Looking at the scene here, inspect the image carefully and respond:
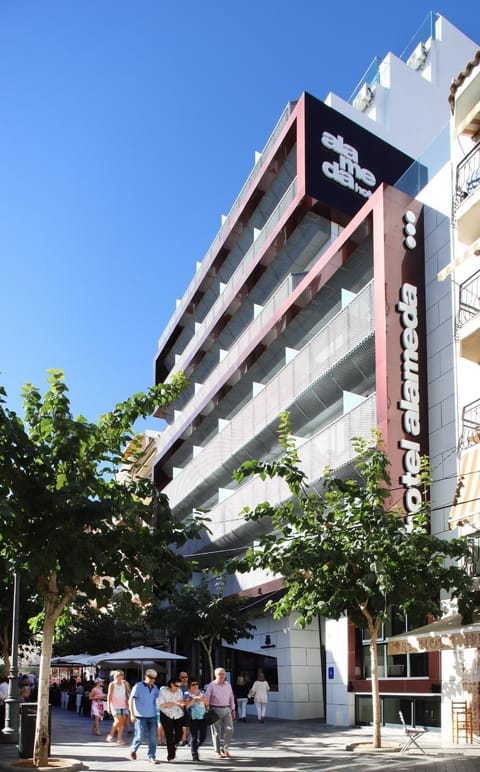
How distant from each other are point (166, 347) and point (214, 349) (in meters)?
10.7

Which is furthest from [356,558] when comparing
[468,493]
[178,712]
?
[178,712]

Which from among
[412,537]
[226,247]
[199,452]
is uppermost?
[226,247]

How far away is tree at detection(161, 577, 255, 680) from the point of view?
105 feet

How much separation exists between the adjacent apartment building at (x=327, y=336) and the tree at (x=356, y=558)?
178 inches

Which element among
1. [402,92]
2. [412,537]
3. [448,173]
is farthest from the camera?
[402,92]

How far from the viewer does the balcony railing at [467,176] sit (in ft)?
71.4

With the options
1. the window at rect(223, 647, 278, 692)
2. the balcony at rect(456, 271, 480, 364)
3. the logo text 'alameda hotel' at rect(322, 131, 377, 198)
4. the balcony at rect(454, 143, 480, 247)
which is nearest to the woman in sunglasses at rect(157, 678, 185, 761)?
the balcony at rect(456, 271, 480, 364)

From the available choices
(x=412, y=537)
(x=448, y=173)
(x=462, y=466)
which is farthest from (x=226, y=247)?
(x=412, y=537)

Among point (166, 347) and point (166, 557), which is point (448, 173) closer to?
point (166, 557)

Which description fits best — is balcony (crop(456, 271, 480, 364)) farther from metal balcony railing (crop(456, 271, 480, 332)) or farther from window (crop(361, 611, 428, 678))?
window (crop(361, 611, 428, 678))

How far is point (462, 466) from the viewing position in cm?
1980

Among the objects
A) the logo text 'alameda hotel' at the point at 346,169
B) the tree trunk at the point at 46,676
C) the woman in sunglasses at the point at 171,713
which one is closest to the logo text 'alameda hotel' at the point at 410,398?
the woman in sunglasses at the point at 171,713

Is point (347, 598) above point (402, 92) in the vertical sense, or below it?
below

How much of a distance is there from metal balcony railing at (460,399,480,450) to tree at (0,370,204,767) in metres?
8.08
